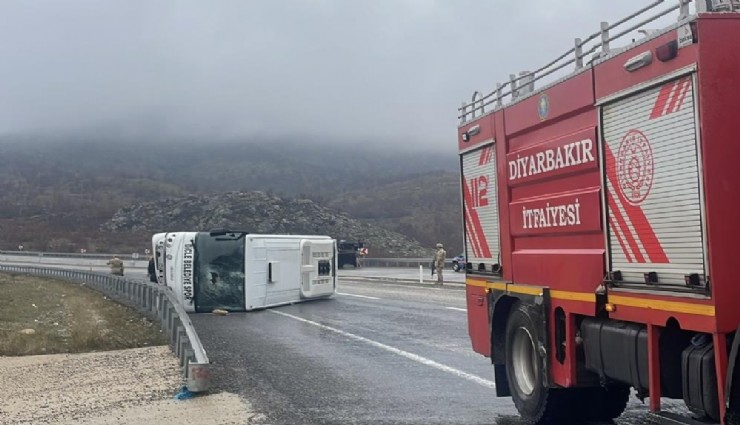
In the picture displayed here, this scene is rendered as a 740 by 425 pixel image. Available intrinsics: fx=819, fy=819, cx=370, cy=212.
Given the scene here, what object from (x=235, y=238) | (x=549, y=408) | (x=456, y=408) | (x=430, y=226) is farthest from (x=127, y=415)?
(x=430, y=226)

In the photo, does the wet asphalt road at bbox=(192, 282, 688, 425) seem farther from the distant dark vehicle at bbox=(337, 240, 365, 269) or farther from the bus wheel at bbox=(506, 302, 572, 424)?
the distant dark vehicle at bbox=(337, 240, 365, 269)

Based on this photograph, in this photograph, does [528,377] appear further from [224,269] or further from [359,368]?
[224,269]

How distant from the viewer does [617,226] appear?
555cm

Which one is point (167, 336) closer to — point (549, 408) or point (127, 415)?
point (127, 415)

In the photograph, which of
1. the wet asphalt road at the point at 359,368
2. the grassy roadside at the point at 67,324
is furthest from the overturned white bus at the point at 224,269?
the grassy roadside at the point at 67,324

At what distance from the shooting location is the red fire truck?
4.55 metres

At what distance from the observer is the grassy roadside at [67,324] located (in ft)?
45.9

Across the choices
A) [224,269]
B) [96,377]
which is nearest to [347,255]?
[224,269]

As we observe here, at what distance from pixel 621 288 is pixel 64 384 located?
292 inches

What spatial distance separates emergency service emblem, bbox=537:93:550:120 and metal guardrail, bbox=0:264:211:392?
15.3 feet

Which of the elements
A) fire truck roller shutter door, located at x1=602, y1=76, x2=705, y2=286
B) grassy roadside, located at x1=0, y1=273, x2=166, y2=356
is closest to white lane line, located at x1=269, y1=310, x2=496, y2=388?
grassy roadside, located at x1=0, y1=273, x2=166, y2=356

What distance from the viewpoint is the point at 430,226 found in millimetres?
116500

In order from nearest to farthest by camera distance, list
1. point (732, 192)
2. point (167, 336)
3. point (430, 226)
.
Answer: point (732, 192) → point (167, 336) → point (430, 226)

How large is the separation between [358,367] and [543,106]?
5.43 metres
